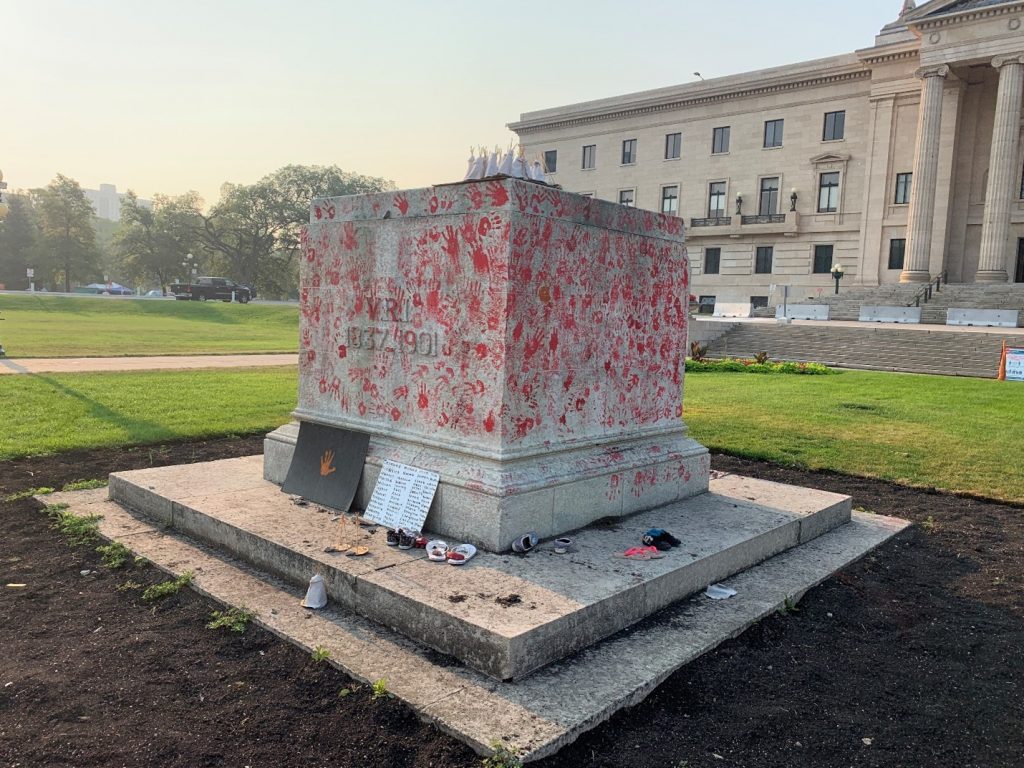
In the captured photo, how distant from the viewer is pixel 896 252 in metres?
42.6

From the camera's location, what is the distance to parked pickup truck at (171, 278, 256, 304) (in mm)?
53719

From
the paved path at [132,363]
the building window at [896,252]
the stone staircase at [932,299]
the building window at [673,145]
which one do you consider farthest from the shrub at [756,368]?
the building window at [673,145]

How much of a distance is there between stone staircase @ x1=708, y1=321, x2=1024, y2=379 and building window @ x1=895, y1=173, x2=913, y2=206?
756 inches

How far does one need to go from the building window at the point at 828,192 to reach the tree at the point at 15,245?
72936 millimetres

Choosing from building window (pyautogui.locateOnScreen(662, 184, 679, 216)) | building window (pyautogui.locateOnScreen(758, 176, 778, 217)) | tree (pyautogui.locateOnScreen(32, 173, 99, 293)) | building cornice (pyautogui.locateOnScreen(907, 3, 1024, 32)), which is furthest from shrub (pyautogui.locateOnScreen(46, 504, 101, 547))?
tree (pyautogui.locateOnScreen(32, 173, 99, 293))

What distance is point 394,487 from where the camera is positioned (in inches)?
185

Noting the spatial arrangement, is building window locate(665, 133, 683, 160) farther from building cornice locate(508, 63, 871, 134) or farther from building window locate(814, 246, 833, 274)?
building window locate(814, 246, 833, 274)

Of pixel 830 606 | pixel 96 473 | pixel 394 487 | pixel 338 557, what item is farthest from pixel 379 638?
pixel 96 473

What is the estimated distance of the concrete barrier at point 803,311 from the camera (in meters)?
38.3

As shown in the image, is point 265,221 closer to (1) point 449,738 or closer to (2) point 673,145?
(2) point 673,145

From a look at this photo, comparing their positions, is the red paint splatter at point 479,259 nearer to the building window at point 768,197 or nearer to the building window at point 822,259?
the building window at point 822,259

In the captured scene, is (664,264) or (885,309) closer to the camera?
(664,264)

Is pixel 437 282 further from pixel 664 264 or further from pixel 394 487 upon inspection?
pixel 664 264

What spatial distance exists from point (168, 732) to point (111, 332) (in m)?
28.8
